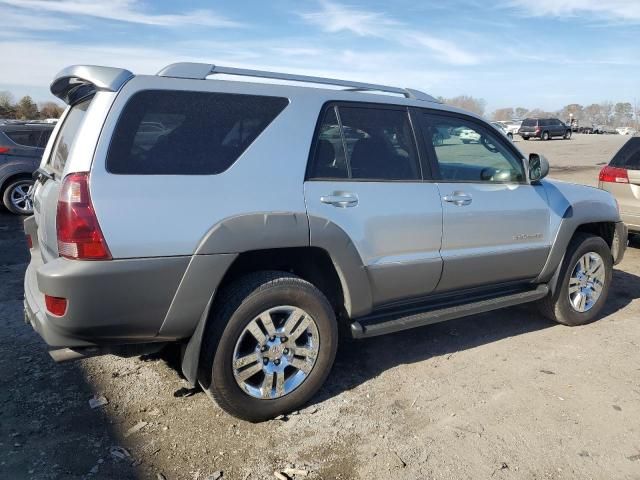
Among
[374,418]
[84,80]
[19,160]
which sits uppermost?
[84,80]

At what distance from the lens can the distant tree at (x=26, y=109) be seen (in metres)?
44.1

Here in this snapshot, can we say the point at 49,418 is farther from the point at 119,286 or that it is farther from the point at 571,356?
the point at 571,356

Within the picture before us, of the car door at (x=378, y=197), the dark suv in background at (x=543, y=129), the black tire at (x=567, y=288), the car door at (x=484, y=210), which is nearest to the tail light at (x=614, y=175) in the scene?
the black tire at (x=567, y=288)

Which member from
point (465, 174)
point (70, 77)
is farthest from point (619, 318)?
point (70, 77)

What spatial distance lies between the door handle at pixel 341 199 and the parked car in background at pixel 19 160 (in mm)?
7994

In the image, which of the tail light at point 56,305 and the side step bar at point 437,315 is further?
the side step bar at point 437,315

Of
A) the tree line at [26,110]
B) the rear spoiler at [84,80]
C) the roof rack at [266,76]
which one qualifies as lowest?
the tree line at [26,110]

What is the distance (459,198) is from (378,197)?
27.9 inches

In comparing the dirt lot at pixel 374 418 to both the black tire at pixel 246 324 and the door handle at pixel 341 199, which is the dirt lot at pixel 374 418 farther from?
the door handle at pixel 341 199

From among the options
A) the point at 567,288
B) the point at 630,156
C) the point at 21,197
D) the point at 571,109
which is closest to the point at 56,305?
the point at 567,288

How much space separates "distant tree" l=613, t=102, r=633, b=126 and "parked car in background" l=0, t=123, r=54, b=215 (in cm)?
13352

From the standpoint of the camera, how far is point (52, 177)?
3.04 meters

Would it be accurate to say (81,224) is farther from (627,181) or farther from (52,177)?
(627,181)

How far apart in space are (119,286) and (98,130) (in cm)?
77
